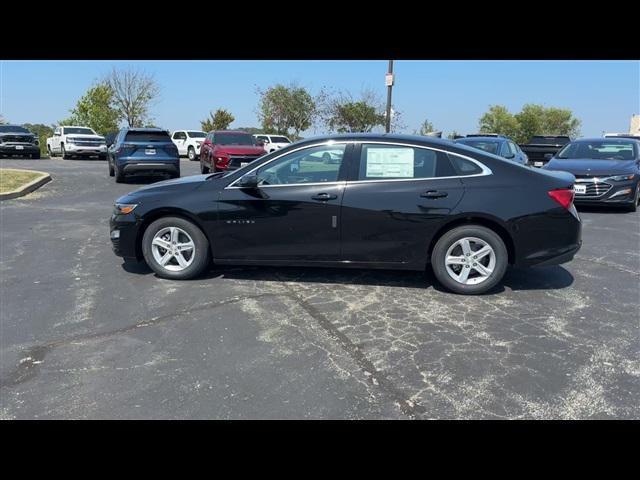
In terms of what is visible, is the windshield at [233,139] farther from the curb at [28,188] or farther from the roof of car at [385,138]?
the roof of car at [385,138]

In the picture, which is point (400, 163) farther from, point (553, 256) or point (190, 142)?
point (190, 142)

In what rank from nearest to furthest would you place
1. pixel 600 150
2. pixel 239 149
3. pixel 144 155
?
pixel 600 150
pixel 144 155
pixel 239 149

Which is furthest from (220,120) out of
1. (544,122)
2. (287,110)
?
(544,122)

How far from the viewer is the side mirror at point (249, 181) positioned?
5.20 meters

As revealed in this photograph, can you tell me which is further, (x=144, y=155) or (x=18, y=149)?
(x=18, y=149)

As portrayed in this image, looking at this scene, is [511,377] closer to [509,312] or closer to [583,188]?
[509,312]

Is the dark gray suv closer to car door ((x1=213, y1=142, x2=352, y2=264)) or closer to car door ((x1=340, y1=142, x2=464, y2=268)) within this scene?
car door ((x1=213, y1=142, x2=352, y2=264))

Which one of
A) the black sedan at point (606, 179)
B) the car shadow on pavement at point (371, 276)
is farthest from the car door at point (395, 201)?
the black sedan at point (606, 179)

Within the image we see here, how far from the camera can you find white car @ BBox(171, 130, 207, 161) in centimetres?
2659

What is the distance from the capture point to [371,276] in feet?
18.5

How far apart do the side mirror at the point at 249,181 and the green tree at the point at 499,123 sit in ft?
133

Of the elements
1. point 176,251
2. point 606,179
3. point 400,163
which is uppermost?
point 400,163

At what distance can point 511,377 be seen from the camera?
3375 millimetres

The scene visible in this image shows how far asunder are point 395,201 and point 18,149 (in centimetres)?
2506
